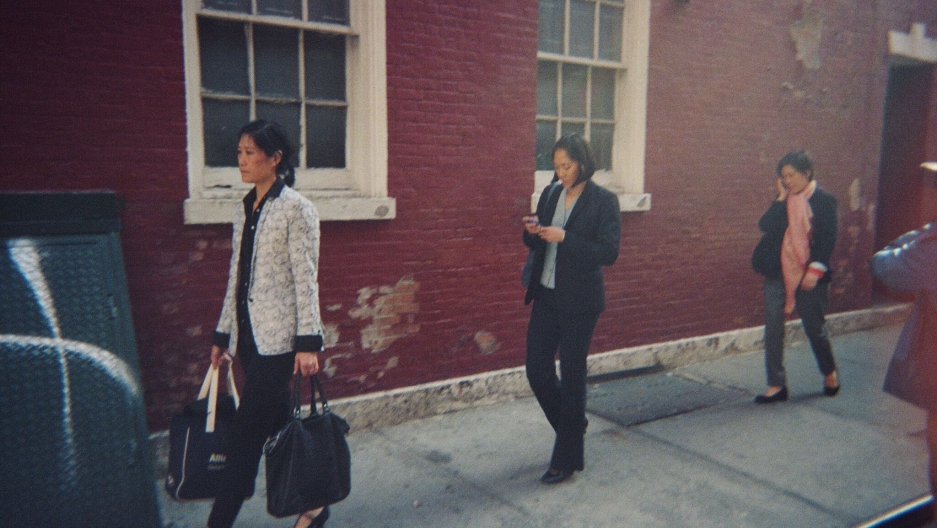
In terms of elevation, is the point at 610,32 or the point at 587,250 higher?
the point at 610,32

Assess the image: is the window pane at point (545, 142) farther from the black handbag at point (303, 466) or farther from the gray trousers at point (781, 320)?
the black handbag at point (303, 466)

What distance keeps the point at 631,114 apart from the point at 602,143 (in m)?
0.34

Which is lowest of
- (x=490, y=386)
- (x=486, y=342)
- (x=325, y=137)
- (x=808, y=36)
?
(x=490, y=386)

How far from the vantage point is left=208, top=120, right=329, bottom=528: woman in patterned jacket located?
3.17m

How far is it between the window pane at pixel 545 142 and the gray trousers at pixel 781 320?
1.97 m

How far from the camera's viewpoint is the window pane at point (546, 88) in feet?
19.7

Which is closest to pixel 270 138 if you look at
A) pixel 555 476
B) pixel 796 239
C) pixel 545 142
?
pixel 555 476

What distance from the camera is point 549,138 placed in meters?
6.11

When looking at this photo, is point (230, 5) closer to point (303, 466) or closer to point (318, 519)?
point (303, 466)

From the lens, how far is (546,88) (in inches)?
238

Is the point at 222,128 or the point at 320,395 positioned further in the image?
the point at 222,128

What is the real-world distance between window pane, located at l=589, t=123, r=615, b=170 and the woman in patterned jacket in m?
3.69

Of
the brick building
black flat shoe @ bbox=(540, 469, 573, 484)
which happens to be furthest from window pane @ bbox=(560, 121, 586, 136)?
black flat shoe @ bbox=(540, 469, 573, 484)

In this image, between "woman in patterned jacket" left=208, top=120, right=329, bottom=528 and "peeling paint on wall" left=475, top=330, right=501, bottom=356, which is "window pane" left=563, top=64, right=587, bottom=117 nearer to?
"peeling paint on wall" left=475, top=330, right=501, bottom=356
